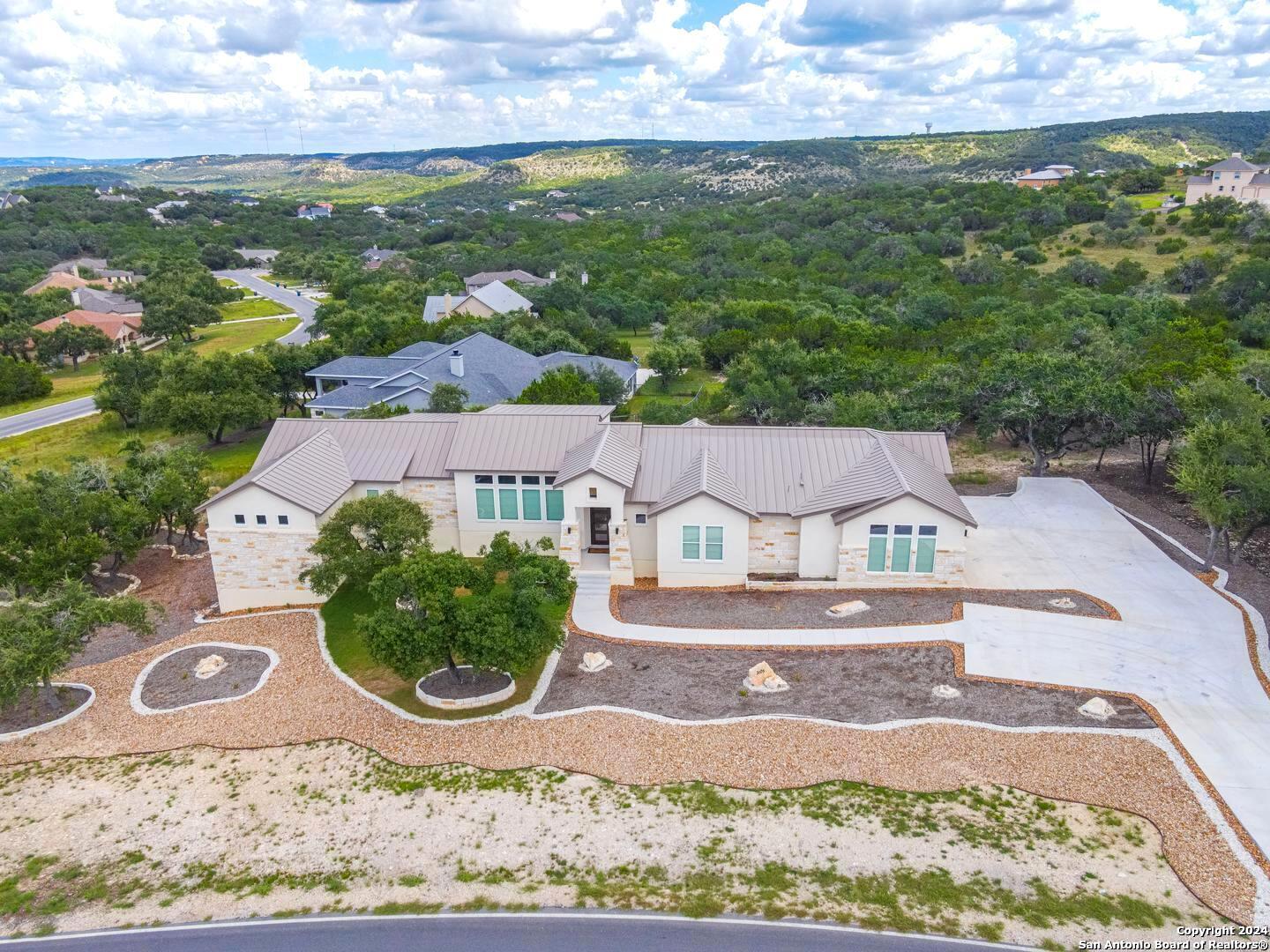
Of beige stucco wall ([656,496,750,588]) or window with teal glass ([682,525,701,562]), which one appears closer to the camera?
beige stucco wall ([656,496,750,588])

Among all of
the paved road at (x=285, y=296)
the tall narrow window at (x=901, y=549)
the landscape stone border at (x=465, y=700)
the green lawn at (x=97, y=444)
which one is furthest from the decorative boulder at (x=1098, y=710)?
the paved road at (x=285, y=296)

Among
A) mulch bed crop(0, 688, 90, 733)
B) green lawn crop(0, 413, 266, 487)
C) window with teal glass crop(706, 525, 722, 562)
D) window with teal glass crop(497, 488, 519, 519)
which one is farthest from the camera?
green lawn crop(0, 413, 266, 487)

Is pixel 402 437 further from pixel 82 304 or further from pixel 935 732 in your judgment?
pixel 82 304

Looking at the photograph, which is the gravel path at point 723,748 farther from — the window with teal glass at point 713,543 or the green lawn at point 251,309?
the green lawn at point 251,309

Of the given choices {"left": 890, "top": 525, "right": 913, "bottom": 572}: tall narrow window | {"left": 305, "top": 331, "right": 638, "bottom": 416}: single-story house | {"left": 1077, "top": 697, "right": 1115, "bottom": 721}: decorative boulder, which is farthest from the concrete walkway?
{"left": 305, "top": 331, "right": 638, "bottom": 416}: single-story house

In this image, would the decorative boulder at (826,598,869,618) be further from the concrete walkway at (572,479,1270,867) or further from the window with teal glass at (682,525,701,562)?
the window with teal glass at (682,525,701,562)
